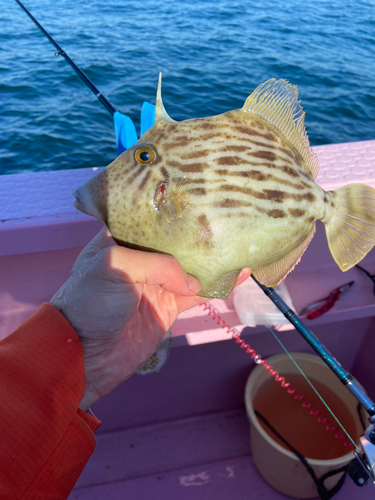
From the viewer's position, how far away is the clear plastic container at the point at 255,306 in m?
2.75

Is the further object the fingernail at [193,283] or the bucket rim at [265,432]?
the bucket rim at [265,432]

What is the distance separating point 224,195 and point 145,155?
0.33 m

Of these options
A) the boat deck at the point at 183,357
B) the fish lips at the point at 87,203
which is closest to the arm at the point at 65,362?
the fish lips at the point at 87,203

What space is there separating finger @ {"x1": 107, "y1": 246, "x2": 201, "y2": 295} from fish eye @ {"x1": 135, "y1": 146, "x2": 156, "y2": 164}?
34 centimetres

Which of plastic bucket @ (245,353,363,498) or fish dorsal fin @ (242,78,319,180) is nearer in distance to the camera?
fish dorsal fin @ (242,78,319,180)

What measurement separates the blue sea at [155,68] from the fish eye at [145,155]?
19.1 feet

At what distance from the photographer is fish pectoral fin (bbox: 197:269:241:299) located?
1537 millimetres

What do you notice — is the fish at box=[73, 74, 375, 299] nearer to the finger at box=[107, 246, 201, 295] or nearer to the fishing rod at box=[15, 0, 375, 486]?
the finger at box=[107, 246, 201, 295]

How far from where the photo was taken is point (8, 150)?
6.97 metres

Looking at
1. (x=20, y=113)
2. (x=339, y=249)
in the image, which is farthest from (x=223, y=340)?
(x=20, y=113)

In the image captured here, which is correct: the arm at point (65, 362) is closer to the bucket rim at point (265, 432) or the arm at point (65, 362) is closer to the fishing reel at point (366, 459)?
the fishing reel at point (366, 459)

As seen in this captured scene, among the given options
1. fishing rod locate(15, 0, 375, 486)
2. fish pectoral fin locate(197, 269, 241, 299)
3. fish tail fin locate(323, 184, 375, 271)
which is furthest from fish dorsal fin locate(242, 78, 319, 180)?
fishing rod locate(15, 0, 375, 486)

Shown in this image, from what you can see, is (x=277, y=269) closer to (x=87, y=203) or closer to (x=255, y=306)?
(x=87, y=203)

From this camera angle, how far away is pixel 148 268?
1367 millimetres
